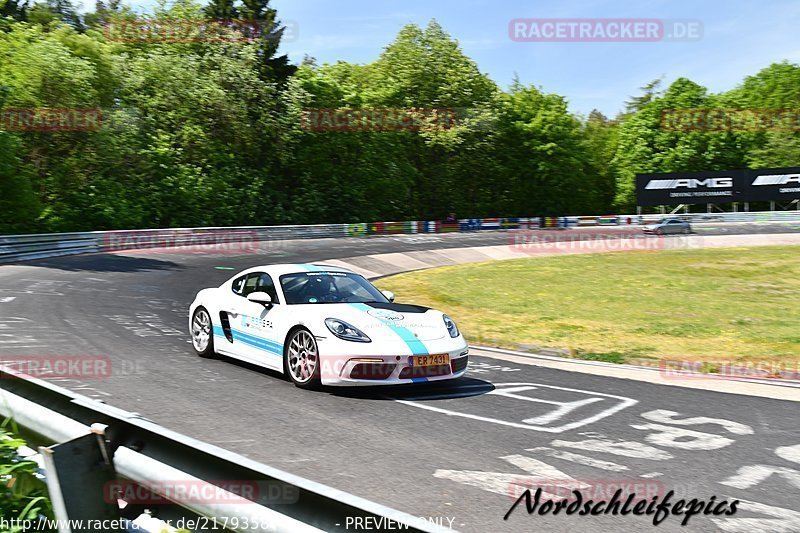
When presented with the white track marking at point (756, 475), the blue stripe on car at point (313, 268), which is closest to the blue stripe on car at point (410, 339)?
the blue stripe on car at point (313, 268)

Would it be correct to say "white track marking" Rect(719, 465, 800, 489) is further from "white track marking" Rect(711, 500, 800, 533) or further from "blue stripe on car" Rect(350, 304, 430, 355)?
"blue stripe on car" Rect(350, 304, 430, 355)

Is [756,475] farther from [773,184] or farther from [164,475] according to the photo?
[773,184]

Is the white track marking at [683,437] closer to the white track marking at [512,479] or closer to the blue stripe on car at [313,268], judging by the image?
the white track marking at [512,479]

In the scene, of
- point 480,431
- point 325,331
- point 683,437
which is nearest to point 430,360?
point 325,331

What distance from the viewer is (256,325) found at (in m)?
9.09

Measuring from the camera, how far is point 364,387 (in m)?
8.37

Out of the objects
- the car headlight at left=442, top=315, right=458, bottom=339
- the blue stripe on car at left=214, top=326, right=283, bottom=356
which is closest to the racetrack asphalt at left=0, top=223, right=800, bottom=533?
the blue stripe on car at left=214, top=326, right=283, bottom=356

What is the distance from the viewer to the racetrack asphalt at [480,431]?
16.4 feet

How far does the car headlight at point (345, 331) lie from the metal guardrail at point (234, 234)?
2195cm

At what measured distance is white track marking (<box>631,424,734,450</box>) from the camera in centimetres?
627

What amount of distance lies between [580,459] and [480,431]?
3.50 ft

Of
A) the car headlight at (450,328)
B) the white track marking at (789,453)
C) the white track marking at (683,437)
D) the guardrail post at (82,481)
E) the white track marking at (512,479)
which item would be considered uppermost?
the guardrail post at (82,481)

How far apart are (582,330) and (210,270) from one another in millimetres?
14380

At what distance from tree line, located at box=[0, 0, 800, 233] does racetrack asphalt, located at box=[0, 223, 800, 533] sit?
27.1 meters
